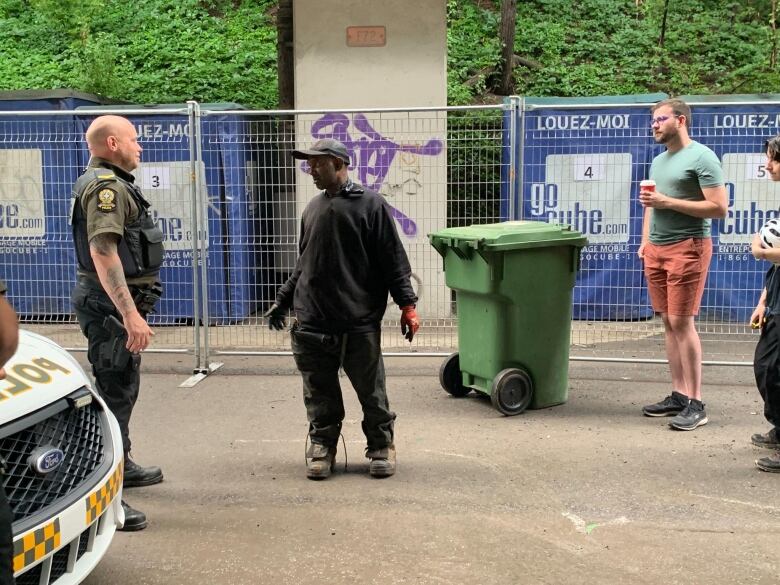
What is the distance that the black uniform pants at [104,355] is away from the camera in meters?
4.50

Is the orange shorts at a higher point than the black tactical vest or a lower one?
lower

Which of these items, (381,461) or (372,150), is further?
(372,150)

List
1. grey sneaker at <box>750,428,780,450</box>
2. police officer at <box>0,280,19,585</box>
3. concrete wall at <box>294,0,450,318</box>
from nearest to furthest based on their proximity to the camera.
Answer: police officer at <box>0,280,19,585</box>
grey sneaker at <box>750,428,780,450</box>
concrete wall at <box>294,0,450,318</box>

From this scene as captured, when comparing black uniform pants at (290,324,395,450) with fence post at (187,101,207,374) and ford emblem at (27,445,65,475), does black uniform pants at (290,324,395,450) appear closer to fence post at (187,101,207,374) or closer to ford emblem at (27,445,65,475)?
ford emblem at (27,445,65,475)

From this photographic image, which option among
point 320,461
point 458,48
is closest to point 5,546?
point 320,461

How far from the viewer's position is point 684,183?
18.8 feet

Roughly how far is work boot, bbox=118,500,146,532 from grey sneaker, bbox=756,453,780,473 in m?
3.46

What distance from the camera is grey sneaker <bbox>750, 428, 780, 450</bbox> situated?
536 cm

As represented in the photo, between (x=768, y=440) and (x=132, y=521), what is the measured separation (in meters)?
3.77

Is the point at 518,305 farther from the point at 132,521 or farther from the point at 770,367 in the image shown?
the point at 132,521

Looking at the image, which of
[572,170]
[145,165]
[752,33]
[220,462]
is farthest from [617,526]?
[752,33]

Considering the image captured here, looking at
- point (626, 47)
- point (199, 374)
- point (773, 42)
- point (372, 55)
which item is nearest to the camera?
point (199, 374)

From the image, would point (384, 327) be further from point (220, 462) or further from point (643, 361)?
point (220, 462)

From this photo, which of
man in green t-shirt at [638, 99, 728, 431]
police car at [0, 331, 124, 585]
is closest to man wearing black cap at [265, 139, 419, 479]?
police car at [0, 331, 124, 585]
